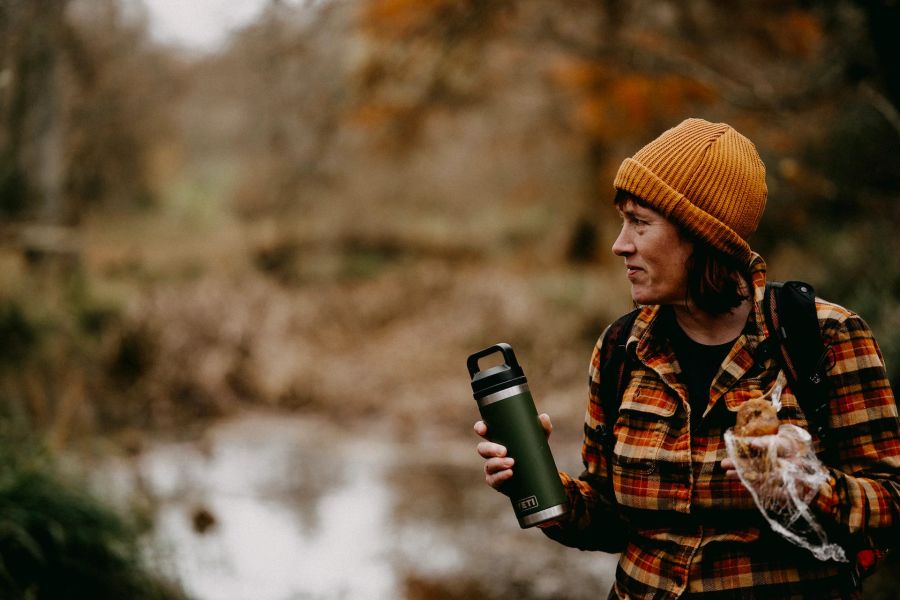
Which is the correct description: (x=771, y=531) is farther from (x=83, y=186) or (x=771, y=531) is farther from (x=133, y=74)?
(x=83, y=186)

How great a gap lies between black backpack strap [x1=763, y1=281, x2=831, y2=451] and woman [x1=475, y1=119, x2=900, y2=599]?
0.07 feet

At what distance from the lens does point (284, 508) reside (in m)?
7.02

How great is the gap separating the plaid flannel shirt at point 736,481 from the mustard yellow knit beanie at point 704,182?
0.15 metres

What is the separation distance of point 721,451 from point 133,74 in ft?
37.0

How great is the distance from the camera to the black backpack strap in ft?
6.12

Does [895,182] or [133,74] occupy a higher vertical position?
[133,74]

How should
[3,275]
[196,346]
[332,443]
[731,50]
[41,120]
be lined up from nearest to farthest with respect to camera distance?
[3,275], [41,120], [332,443], [196,346], [731,50]

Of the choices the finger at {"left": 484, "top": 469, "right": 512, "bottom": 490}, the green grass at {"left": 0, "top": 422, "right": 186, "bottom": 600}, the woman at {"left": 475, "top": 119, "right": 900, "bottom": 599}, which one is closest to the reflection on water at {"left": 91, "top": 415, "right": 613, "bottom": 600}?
the green grass at {"left": 0, "top": 422, "right": 186, "bottom": 600}

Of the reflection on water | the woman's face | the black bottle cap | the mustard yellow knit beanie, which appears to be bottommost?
the reflection on water

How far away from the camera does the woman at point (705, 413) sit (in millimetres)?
1838

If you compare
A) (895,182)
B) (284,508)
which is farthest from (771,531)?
(895,182)

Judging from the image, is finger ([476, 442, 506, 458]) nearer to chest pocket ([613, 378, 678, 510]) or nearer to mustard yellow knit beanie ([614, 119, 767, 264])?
chest pocket ([613, 378, 678, 510])

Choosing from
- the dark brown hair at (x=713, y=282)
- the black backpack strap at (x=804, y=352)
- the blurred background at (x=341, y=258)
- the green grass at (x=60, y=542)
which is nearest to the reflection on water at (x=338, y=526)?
the blurred background at (x=341, y=258)

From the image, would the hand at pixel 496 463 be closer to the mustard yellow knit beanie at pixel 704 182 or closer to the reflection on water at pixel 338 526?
the mustard yellow knit beanie at pixel 704 182
